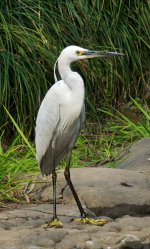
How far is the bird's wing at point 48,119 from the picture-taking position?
16.2ft

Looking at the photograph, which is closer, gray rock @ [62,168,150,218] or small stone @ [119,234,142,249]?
small stone @ [119,234,142,249]

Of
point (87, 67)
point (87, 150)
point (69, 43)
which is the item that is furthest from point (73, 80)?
point (69, 43)

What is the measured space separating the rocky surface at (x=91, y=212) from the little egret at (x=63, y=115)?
0.69ft

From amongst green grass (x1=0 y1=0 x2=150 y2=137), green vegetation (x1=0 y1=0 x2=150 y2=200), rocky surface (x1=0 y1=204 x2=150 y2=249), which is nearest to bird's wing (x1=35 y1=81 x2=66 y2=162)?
rocky surface (x1=0 y1=204 x2=150 y2=249)

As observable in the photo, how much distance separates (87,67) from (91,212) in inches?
115

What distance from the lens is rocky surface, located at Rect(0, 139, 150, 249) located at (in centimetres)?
442

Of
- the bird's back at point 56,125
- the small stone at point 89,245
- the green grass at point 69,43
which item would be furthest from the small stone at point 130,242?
the green grass at point 69,43

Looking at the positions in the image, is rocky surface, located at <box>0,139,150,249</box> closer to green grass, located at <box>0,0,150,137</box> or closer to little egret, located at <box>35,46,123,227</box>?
little egret, located at <box>35,46,123,227</box>

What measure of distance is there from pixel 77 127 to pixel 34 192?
94 cm

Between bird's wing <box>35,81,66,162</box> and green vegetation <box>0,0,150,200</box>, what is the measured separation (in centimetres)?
168

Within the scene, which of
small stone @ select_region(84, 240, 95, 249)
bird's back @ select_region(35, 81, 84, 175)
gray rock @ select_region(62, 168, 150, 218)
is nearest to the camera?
small stone @ select_region(84, 240, 95, 249)

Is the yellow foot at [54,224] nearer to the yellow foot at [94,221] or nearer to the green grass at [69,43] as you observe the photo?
the yellow foot at [94,221]

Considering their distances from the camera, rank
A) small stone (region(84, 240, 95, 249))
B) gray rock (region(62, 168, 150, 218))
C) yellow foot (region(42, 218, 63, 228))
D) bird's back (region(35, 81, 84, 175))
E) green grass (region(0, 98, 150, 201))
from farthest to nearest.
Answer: green grass (region(0, 98, 150, 201)) → gray rock (region(62, 168, 150, 218)) → bird's back (region(35, 81, 84, 175)) → yellow foot (region(42, 218, 63, 228)) → small stone (region(84, 240, 95, 249))

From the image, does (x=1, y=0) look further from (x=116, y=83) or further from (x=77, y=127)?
(x=77, y=127)
